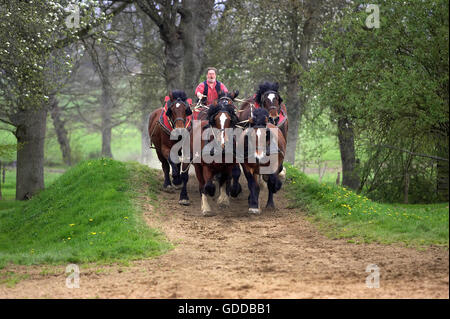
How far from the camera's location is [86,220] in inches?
540

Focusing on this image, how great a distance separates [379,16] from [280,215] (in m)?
5.53

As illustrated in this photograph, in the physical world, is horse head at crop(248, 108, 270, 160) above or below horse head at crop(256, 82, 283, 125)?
below

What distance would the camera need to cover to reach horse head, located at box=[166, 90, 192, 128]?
14.8m

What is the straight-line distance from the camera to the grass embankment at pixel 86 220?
10.9 metres

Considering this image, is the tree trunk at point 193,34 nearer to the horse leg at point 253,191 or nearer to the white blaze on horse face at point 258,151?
the horse leg at point 253,191

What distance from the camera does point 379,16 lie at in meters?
14.6

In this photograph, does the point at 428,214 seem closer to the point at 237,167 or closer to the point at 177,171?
the point at 237,167

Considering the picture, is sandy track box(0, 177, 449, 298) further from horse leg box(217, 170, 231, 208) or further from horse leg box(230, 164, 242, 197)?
horse leg box(230, 164, 242, 197)

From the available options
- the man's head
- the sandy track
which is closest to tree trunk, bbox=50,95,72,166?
the man's head

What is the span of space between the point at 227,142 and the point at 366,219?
3.53 m

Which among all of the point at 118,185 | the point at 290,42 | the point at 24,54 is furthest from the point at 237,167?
the point at 290,42

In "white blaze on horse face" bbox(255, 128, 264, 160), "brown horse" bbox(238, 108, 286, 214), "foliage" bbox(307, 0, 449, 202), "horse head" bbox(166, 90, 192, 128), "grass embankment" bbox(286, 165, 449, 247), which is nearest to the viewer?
"grass embankment" bbox(286, 165, 449, 247)

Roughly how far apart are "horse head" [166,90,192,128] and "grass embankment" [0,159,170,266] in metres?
2.24

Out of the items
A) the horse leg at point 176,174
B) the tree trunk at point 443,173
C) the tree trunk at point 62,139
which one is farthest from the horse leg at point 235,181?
the tree trunk at point 62,139
